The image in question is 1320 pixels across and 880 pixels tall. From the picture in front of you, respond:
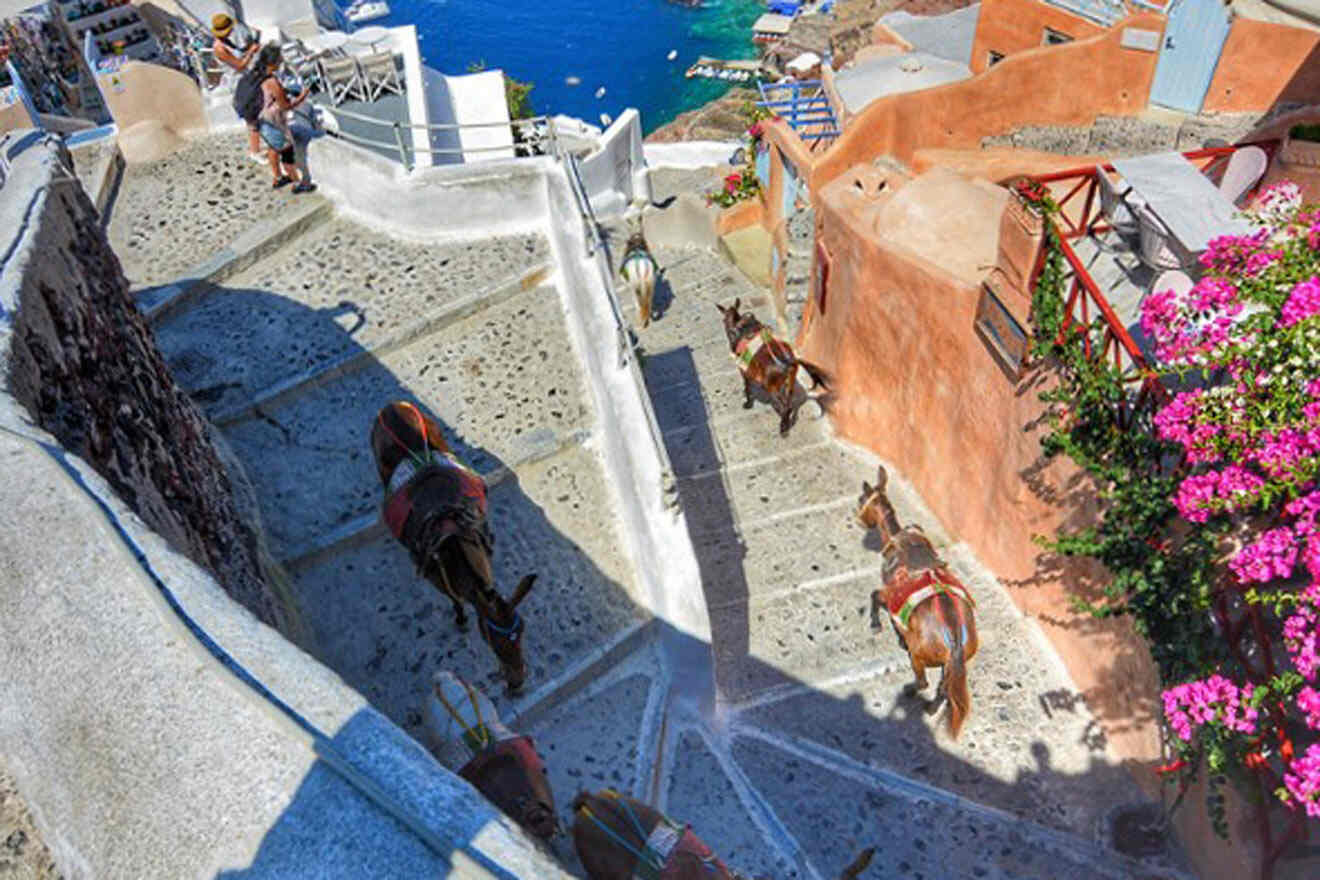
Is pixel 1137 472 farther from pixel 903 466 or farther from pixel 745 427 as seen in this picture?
pixel 745 427

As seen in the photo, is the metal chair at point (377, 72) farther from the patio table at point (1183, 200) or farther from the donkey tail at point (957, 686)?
the donkey tail at point (957, 686)

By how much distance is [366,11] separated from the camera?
196 feet

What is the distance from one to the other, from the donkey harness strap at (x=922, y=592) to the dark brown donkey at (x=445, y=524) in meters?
3.45

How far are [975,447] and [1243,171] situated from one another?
382 cm

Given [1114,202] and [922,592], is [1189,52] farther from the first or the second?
[922,592]

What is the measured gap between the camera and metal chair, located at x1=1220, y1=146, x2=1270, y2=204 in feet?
31.1

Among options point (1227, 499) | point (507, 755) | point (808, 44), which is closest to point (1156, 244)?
point (1227, 499)

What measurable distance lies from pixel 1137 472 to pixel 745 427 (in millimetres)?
6740

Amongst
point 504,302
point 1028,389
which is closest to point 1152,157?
point 1028,389

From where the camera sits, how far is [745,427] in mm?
13570

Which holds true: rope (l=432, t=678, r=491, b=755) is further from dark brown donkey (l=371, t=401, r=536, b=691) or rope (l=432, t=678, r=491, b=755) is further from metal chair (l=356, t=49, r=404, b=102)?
metal chair (l=356, t=49, r=404, b=102)

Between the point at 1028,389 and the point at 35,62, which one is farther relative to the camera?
the point at 35,62

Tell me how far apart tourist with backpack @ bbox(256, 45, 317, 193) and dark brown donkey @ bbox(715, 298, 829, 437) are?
5907mm

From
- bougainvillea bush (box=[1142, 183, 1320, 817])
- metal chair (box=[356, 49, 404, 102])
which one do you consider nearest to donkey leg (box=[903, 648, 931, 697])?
bougainvillea bush (box=[1142, 183, 1320, 817])
